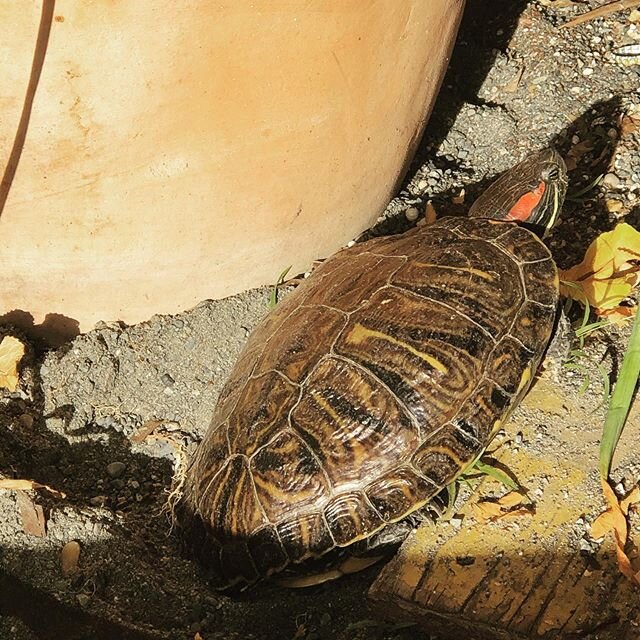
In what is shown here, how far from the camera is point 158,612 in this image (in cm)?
205

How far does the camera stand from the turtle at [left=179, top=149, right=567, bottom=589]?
6.15ft

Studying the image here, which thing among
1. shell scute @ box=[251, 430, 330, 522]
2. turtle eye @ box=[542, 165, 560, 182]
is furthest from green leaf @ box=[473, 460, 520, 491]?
turtle eye @ box=[542, 165, 560, 182]

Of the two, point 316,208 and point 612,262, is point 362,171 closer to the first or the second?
point 316,208

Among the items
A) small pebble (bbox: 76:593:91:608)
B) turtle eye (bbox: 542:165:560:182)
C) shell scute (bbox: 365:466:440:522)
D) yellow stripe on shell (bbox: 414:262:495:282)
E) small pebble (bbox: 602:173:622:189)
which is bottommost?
small pebble (bbox: 76:593:91:608)

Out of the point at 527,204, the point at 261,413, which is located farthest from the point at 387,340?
the point at 527,204

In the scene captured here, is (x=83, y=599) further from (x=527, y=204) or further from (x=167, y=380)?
(x=527, y=204)

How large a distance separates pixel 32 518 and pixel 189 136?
979mm

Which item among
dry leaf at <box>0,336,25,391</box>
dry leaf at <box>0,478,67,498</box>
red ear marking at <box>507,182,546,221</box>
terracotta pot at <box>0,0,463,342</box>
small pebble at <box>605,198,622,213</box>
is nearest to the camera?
terracotta pot at <box>0,0,463,342</box>

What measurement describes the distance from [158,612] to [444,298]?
3.27 feet

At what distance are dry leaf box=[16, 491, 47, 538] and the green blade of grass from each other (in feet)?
4.31

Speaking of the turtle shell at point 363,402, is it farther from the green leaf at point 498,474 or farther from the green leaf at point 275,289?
the green leaf at point 275,289

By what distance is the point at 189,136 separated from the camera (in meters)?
1.94

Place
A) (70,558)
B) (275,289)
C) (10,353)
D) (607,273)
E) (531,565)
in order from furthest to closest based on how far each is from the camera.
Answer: (275,289) → (607,273) → (10,353) → (70,558) → (531,565)

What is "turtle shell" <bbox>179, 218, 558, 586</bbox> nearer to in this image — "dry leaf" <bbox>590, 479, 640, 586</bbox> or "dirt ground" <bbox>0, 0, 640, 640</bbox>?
"dirt ground" <bbox>0, 0, 640, 640</bbox>
